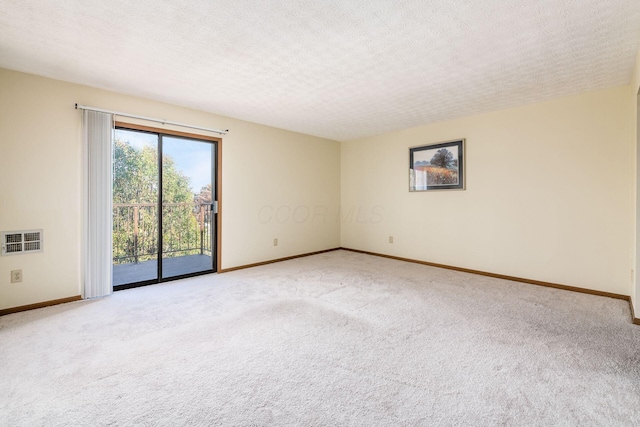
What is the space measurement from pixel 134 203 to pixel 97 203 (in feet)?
2.17

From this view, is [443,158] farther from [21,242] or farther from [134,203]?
[21,242]

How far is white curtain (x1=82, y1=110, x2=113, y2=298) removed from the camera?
3127 millimetres

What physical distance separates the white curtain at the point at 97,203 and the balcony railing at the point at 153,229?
592 millimetres

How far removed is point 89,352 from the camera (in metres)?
2.06

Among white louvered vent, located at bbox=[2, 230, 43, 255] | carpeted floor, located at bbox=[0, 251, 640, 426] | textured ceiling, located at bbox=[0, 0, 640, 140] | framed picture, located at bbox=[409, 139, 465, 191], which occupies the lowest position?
carpeted floor, located at bbox=[0, 251, 640, 426]

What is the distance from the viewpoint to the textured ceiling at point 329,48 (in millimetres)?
1866

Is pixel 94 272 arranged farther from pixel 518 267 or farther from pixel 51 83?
pixel 518 267

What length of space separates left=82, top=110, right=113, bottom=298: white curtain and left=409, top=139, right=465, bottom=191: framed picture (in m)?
4.21

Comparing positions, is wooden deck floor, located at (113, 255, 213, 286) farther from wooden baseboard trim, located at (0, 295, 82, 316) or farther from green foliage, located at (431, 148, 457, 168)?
green foliage, located at (431, 148, 457, 168)

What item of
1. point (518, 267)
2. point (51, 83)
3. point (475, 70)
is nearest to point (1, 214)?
point (51, 83)

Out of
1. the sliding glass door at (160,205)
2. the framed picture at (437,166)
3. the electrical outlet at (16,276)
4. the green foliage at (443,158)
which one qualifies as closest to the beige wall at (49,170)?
the electrical outlet at (16,276)

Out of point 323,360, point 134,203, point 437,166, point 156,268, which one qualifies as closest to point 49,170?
point 134,203

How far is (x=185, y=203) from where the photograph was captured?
163 inches

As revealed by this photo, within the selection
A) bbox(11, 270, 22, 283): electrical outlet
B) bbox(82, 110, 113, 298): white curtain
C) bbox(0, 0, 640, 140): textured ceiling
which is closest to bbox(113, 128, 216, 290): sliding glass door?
bbox(82, 110, 113, 298): white curtain
